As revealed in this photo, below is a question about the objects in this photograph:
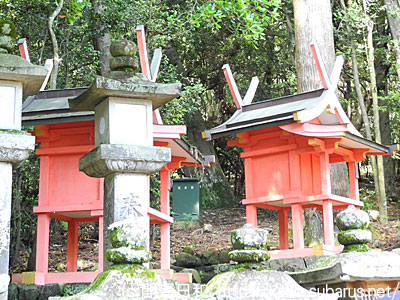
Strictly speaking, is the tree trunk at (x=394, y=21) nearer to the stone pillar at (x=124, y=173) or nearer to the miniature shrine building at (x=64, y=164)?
the miniature shrine building at (x=64, y=164)

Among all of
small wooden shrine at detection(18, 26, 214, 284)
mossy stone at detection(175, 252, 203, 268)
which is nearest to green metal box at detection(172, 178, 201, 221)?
mossy stone at detection(175, 252, 203, 268)

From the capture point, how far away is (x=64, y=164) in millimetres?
8609

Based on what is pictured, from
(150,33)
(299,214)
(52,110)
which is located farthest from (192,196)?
(52,110)

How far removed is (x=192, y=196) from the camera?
44.9 feet

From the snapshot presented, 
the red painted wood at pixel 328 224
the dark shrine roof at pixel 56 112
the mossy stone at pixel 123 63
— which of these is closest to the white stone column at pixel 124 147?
the mossy stone at pixel 123 63

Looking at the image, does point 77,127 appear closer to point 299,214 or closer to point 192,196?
point 299,214

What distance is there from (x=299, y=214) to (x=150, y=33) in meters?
5.97

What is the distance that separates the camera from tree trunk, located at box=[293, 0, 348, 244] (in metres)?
11.7

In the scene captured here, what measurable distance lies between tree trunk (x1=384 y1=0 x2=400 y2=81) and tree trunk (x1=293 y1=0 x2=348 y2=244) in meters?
2.53

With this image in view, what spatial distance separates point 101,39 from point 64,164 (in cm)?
486

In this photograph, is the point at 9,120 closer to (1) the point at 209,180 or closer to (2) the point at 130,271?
(2) the point at 130,271

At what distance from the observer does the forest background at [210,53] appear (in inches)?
455

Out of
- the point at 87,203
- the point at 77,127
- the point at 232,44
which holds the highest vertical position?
the point at 232,44

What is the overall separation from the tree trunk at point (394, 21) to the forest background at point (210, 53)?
3cm
